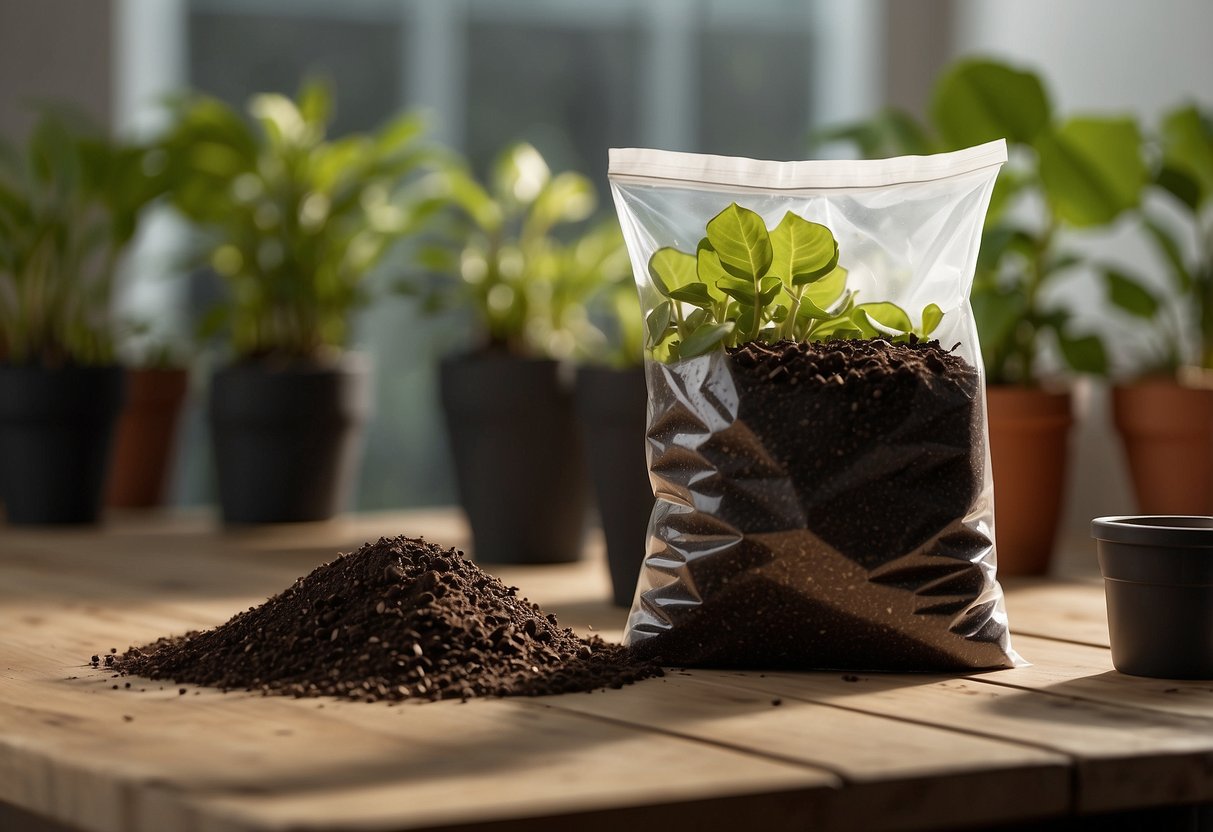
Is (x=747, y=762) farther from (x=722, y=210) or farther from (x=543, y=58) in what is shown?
(x=543, y=58)

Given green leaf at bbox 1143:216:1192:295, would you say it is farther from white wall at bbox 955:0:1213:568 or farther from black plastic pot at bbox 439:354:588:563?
black plastic pot at bbox 439:354:588:563

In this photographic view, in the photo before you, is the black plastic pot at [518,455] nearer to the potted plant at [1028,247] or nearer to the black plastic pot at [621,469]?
the black plastic pot at [621,469]

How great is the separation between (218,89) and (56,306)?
73 cm

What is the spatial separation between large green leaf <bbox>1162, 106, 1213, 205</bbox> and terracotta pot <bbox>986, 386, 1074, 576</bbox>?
38 centimetres

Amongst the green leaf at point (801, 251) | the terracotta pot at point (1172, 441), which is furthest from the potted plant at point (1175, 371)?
the green leaf at point (801, 251)

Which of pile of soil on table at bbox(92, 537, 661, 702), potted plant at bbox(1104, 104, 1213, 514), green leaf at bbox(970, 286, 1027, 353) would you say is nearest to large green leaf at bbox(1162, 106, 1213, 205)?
potted plant at bbox(1104, 104, 1213, 514)

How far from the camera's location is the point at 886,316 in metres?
1.06

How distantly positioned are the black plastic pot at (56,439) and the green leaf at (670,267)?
1081 millimetres

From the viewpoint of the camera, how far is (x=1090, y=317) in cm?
223

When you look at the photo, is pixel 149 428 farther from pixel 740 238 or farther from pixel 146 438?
pixel 740 238

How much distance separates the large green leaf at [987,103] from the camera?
5.29ft

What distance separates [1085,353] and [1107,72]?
720 mm

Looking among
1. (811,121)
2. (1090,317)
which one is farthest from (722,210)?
(811,121)

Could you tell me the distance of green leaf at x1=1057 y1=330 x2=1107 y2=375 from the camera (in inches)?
66.7
